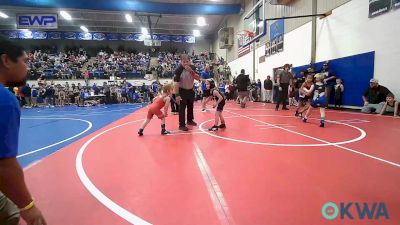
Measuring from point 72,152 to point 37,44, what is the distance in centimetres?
3487

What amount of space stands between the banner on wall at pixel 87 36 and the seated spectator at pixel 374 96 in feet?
90.5

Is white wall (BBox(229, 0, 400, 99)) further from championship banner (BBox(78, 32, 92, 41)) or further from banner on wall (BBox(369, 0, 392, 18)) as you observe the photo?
championship banner (BBox(78, 32, 92, 41))

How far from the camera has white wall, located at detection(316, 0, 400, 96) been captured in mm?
9125

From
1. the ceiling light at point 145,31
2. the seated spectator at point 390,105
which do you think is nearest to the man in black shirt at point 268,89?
the seated spectator at point 390,105

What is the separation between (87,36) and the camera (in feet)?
107

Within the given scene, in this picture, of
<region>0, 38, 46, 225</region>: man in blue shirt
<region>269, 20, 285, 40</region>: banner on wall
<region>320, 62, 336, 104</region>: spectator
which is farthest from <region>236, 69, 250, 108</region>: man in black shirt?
<region>0, 38, 46, 225</region>: man in blue shirt

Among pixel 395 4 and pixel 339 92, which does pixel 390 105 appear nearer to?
pixel 339 92

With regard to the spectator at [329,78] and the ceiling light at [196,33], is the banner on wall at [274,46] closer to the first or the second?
the spectator at [329,78]

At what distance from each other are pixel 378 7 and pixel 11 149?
11.6 metres

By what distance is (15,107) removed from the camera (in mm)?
1297

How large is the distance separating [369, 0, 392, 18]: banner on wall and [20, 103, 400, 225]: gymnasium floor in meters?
5.77

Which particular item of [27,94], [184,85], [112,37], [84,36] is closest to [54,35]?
[84,36]

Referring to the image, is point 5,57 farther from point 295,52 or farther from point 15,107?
point 295,52

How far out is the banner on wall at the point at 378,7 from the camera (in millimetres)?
9250
